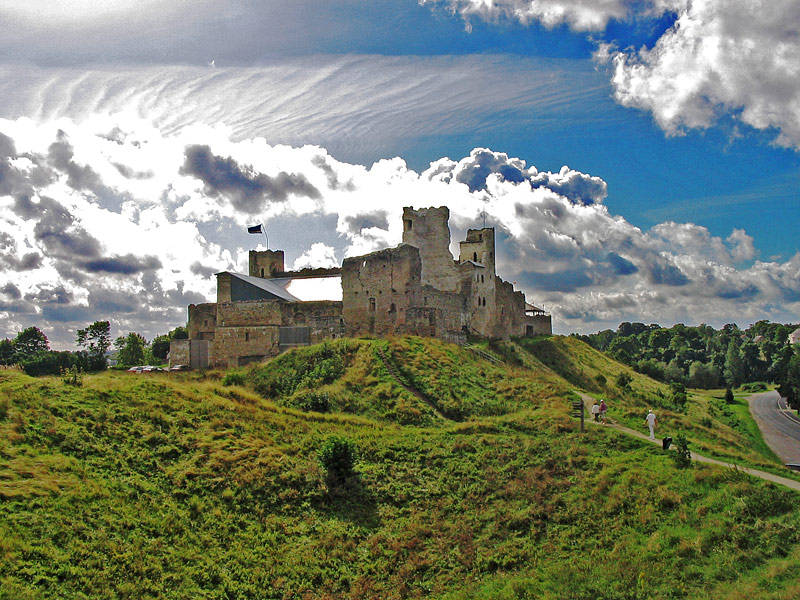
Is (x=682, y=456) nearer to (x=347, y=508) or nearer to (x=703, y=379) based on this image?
(x=347, y=508)

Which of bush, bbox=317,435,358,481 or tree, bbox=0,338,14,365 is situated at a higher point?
tree, bbox=0,338,14,365

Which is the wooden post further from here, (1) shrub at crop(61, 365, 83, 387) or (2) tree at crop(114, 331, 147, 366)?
(2) tree at crop(114, 331, 147, 366)

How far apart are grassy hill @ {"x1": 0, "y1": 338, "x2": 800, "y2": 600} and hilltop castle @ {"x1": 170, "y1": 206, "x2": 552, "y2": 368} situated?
13887 millimetres

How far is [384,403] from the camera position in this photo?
28203mm

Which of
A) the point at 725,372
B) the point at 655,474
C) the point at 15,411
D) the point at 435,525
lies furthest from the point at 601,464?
the point at 725,372

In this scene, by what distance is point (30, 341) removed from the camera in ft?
228

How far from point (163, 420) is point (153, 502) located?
524 cm

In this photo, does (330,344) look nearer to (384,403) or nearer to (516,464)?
(384,403)

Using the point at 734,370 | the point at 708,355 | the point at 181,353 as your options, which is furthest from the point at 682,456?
the point at 708,355

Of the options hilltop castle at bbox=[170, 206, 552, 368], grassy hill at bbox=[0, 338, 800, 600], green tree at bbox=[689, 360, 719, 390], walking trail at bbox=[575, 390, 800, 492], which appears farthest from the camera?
green tree at bbox=[689, 360, 719, 390]

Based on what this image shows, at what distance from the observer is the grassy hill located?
13.4 metres

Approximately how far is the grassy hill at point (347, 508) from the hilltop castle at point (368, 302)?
547 inches

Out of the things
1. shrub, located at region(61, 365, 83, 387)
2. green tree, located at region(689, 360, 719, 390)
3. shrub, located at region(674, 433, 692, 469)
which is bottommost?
green tree, located at region(689, 360, 719, 390)

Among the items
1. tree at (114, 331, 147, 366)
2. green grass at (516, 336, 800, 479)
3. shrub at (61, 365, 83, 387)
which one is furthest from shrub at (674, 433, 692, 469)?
tree at (114, 331, 147, 366)
